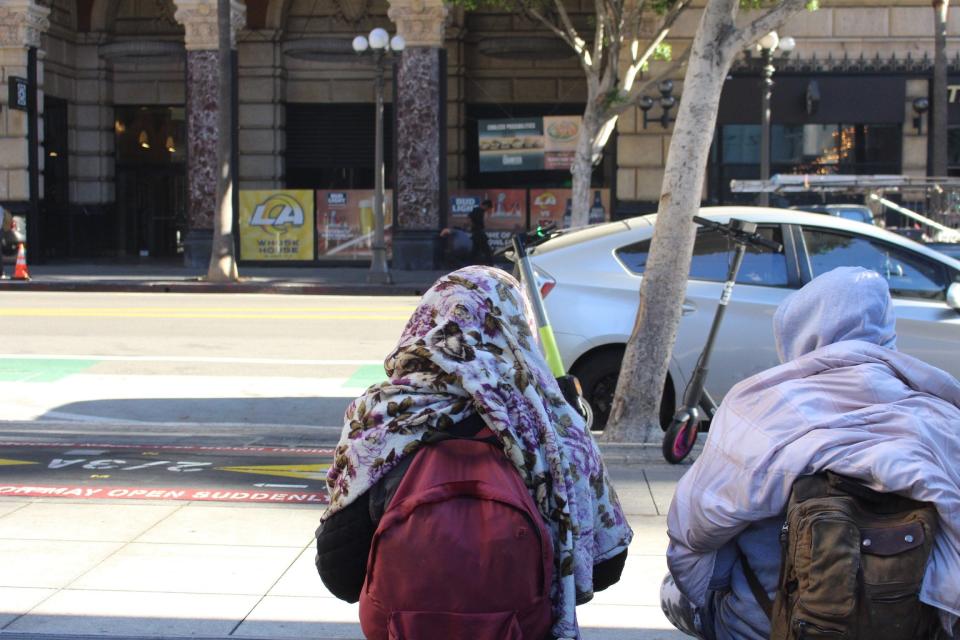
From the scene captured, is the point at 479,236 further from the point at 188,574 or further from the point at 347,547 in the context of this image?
the point at 347,547

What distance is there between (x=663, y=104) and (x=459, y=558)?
23.5m

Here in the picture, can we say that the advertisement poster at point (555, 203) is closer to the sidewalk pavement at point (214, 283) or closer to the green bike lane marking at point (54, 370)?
the sidewalk pavement at point (214, 283)

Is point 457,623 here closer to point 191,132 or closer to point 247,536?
point 247,536

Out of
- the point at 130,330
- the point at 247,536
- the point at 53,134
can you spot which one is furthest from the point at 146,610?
the point at 53,134

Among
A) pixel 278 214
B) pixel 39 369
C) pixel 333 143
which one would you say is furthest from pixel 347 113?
pixel 39 369

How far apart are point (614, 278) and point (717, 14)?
202 centimetres

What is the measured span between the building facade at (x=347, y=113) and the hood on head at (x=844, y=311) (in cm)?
2365

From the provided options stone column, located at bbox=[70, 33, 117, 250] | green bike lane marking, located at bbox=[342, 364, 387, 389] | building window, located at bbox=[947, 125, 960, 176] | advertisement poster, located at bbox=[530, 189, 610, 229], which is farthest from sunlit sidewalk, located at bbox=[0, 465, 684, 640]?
stone column, located at bbox=[70, 33, 117, 250]

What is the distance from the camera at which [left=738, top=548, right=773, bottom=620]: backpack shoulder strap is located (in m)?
2.83

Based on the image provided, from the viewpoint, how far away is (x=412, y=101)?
2683 cm

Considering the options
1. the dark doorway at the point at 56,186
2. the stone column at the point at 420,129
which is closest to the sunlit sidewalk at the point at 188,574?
the stone column at the point at 420,129

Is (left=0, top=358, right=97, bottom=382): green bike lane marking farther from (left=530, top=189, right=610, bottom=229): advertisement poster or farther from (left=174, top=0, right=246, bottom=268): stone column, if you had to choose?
(left=530, top=189, right=610, bottom=229): advertisement poster

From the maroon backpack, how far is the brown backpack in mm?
533

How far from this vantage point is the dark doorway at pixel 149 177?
32062mm
